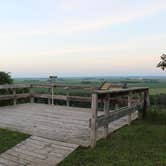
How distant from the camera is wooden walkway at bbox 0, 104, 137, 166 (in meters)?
3.76

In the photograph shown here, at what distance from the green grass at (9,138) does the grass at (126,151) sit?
1.30 meters

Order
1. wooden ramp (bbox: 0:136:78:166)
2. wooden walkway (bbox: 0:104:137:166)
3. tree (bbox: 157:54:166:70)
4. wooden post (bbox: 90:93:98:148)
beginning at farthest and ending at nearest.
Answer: tree (bbox: 157:54:166:70) < wooden post (bbox: 90:93:98:148) < wooden walkway (bbox: 0:104:137:166) < wooden ramp (bbox: 0:136:78:166)

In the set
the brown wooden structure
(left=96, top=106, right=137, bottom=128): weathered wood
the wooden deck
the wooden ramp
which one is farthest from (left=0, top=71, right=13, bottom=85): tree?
(left=96, top=106, right=137, bottom=128): weathered wood

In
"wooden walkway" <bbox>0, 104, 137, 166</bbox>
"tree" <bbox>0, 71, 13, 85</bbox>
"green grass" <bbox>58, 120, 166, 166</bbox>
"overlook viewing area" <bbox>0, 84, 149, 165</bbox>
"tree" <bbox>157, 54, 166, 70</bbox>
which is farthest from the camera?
"tree" <bbox>0, 71, 13, 85</bbox>

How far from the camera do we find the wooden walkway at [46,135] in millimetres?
3762

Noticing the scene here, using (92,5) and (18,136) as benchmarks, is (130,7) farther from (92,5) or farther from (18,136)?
(18,136)

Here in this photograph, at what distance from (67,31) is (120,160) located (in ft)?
36.6

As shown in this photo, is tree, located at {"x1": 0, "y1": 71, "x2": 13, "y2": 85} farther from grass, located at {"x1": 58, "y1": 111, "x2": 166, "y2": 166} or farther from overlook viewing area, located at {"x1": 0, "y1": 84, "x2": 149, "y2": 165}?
grass, located at {"x1": 58, "y1": 111, "x2": 166, "y2": 166}

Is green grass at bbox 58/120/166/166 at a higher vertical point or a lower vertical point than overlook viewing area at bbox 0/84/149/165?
lower

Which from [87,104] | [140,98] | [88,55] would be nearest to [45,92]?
[87,104]

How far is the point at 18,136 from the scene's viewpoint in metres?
4.80

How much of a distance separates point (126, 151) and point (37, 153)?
1.59m

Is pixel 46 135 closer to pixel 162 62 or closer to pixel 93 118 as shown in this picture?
pixel 93 118

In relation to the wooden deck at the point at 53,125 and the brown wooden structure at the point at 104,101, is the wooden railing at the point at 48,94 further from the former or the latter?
the wooden deck at the point at 53,125
